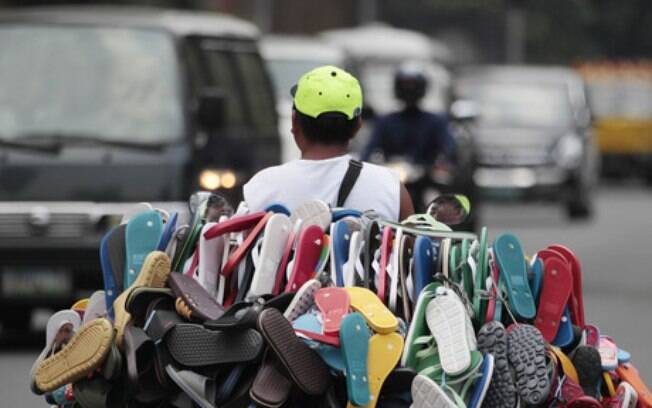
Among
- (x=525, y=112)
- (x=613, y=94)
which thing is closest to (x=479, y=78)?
(x=525, y=112)

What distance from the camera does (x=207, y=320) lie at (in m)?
5.68

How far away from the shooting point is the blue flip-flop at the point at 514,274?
231 inches

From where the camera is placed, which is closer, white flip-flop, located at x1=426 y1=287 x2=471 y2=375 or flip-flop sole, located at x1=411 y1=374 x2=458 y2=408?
flip-flop sole, located at x1=411 y1=374 x2=458 y2=408

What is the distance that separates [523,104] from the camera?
102ft

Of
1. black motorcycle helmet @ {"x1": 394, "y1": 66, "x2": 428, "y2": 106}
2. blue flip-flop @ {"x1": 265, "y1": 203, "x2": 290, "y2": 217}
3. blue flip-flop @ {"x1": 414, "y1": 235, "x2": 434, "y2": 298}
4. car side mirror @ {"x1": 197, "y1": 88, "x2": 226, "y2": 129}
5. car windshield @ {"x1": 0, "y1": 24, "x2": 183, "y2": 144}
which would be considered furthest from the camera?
black motorcycle helmet @ {"x1": 394, "y1": 66, "x2": 428, "y2": 106}

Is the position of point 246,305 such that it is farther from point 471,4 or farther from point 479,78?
point 471,4

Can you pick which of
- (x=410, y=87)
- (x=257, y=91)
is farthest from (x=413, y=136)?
(x=257, y=91)

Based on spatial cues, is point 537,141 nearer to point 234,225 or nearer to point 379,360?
point 234,225

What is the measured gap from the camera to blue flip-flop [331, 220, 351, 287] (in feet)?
19.6

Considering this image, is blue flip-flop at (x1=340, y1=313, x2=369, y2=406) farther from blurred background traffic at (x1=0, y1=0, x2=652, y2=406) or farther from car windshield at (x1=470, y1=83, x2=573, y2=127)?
car windshield at (x1=470, y1=83, x2=573, y2=127)

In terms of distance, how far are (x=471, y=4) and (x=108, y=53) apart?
54.1 meters

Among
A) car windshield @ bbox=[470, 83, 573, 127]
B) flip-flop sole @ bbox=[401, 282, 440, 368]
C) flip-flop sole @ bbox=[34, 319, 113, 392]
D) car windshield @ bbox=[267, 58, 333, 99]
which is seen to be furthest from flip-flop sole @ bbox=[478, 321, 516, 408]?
car windshield @ bbox=[470, 83, 573, 127]

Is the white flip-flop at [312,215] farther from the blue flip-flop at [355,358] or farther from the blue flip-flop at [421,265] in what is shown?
the blue flip-flop at [355,358]

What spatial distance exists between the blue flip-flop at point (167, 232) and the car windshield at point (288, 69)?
46.8ft
